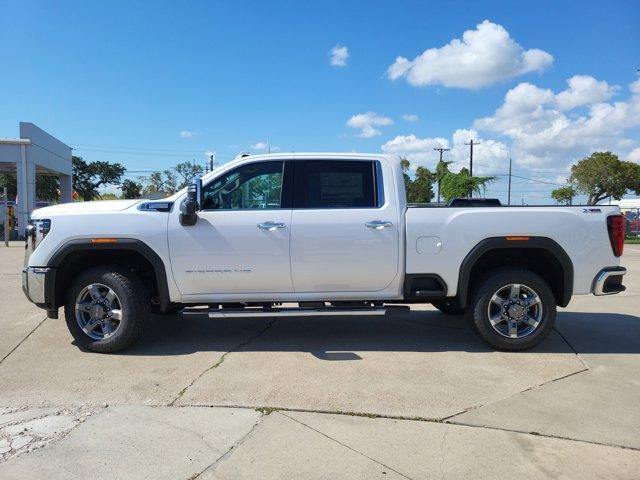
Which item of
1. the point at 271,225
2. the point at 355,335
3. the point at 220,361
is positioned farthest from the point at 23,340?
the point at 355,335

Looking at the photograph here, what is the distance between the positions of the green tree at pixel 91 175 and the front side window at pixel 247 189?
6502 centimetres

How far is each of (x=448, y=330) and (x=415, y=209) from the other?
1.92 meters

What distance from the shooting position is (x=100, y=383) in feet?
15.1

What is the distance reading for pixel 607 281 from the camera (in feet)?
17.7

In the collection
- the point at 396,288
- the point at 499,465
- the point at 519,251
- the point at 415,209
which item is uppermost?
the point at 415,209

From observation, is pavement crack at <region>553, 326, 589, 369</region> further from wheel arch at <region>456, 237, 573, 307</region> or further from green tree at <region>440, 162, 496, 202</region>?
green tree at <region>440, 162, 496, 202</region>

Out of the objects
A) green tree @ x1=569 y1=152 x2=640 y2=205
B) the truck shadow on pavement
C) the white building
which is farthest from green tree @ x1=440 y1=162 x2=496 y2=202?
the truck shadow on pavement

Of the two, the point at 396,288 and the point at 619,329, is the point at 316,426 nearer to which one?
the point at 396,288

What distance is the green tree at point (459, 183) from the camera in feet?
150

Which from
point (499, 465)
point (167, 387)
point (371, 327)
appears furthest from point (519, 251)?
point (167, 387)

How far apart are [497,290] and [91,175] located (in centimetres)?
6886

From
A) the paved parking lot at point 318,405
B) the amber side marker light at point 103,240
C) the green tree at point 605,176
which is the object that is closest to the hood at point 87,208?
the amber side marker light at point 103,240

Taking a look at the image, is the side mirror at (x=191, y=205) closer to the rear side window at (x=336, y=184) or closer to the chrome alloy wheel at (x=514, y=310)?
the rear side window at (x=336, y=184)

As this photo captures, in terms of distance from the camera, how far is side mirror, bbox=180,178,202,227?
16.7 feet
